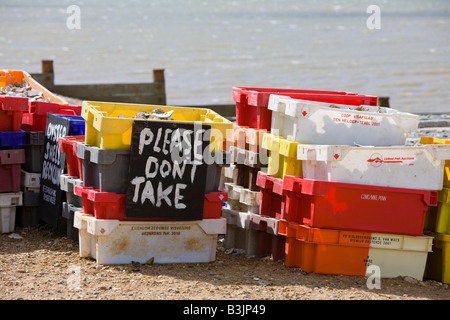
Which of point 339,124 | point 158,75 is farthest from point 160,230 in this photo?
point 158,75

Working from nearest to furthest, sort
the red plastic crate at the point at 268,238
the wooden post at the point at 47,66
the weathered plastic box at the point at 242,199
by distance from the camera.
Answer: the red plastic crate at the point at 268,238
the weathered plastic box at the point at 242,199
the wooden post at the point at 47,66

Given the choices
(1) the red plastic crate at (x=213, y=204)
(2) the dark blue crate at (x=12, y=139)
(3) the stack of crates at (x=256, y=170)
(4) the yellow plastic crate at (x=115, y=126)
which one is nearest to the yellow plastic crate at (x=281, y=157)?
(3) the stack of crates at (x=256, y=170)

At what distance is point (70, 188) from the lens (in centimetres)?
798

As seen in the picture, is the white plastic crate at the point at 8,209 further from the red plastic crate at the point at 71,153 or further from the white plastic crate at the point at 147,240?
the white plastic crate at the point at 147,240

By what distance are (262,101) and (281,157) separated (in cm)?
66

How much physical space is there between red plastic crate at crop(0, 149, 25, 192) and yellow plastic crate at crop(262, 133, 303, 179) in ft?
8.37

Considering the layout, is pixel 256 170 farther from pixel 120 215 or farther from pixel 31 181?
pixel 31 181

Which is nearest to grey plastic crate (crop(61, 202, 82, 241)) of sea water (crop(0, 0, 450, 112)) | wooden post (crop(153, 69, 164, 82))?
sea water (crop(0, 0, 450, 112))

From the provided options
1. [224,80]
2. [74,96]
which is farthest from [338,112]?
[224,80]

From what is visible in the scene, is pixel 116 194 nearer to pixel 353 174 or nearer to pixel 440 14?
pixel 353 174

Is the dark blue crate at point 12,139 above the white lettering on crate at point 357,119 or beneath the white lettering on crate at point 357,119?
beneath

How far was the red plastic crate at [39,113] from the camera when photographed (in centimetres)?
891

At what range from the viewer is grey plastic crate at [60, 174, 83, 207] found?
312 inches

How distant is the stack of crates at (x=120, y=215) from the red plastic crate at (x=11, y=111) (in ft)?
3.16
